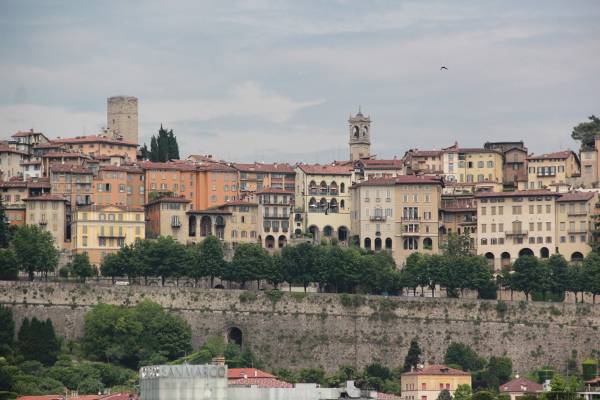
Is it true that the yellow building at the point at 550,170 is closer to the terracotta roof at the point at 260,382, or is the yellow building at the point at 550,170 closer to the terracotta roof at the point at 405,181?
the terracotta roof at the point at 405,181

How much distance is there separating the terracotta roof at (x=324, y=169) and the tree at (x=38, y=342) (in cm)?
Result: 2900

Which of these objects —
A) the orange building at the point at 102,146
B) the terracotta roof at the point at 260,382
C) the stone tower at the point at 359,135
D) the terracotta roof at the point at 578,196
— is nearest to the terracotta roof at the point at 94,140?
the orange building at the point at 102,146

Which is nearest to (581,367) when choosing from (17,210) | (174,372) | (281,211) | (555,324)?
(555,324)

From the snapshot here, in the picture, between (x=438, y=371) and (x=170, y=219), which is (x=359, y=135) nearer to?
(x=170, y=219)

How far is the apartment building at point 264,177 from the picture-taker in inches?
5399

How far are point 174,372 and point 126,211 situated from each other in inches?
2510

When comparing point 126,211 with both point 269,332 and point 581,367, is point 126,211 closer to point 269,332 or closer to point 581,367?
point 269,332

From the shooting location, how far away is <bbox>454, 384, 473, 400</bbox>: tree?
98688 millimetres

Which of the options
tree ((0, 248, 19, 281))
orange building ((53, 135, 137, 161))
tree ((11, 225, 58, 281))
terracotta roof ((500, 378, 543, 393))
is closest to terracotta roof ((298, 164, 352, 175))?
orange building ((53, 135, 137, 161))

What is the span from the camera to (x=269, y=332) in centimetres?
11900

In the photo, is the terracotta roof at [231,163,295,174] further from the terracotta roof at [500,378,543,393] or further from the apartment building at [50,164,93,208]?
the terracotta roof at [500,378,543,393]

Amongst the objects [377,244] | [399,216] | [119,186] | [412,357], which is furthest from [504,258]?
[119,186]

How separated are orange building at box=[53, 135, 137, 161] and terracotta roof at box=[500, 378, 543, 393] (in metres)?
45.2

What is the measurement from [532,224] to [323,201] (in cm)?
1404
